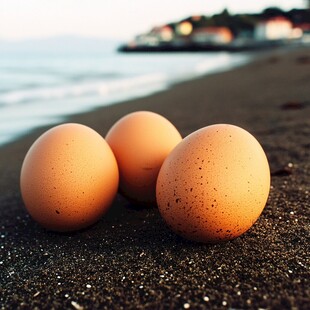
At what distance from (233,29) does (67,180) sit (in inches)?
3873

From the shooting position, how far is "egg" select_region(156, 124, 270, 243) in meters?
1.96

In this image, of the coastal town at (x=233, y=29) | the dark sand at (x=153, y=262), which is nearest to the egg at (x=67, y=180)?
the dark sand at (x=153, y=262)

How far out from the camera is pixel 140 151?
8.07 feet

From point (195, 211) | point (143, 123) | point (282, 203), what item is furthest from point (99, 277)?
point (282, 203)

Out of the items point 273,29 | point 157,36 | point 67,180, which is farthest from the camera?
point 157,36

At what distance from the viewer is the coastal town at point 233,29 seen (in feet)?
278

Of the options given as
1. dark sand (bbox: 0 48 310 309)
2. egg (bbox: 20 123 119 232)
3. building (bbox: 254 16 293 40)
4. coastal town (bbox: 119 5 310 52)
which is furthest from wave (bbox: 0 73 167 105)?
building (bbox: 254 16 293 40)

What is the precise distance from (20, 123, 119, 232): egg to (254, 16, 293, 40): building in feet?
287

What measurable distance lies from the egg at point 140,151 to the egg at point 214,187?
1.18 feet

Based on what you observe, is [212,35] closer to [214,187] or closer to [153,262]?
[214,187]

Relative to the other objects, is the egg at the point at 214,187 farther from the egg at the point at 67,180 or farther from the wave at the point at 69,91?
the wave at the point at 69,91

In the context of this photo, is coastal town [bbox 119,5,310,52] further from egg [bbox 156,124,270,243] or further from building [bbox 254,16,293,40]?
egg [bbox 156,124,270,243]

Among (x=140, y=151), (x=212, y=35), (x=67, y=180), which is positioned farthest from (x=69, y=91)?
(x=212, y=35)

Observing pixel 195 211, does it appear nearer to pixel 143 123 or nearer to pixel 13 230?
pixel 143 123
